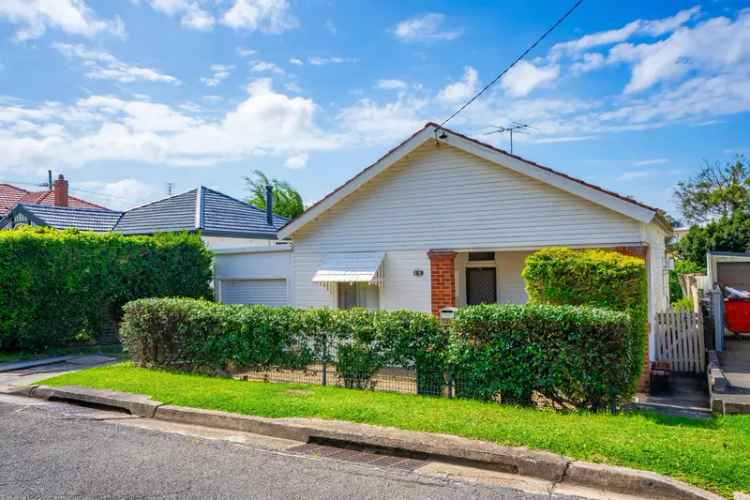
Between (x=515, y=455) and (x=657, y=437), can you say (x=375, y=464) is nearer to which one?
(x=515, y=455)

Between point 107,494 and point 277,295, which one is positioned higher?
point 277,295

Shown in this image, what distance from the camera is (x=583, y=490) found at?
516cm

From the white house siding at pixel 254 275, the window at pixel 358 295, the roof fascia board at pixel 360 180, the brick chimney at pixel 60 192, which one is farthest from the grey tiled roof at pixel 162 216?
the window at pixel 358 295

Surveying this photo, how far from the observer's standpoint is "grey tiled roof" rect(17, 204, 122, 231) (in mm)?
23156

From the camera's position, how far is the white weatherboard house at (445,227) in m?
11.5

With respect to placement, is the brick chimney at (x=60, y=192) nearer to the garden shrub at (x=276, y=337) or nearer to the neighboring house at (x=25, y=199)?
the neighboring house at (x=25, y=199)

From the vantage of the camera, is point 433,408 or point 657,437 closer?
point 657,437

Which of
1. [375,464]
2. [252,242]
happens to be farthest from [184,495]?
[252,242]

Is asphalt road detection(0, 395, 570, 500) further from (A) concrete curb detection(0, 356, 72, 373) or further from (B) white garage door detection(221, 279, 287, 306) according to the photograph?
(B) white garage door detection(221, 279, 287, 306)

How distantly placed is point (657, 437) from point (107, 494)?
16.9ft

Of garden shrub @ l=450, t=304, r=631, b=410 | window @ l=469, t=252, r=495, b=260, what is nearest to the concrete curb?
garden shrub @ l=450, t=304, r=631, b=410

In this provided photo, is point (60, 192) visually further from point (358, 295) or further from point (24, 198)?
point (358, 295)

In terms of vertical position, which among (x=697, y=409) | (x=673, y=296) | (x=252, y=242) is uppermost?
(x=252, y=242)

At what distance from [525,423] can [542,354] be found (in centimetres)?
122
